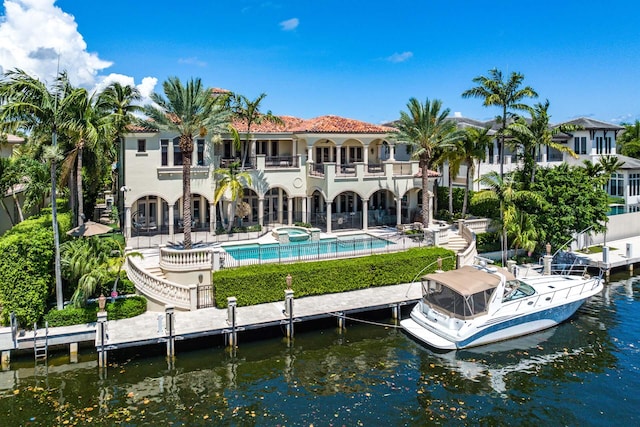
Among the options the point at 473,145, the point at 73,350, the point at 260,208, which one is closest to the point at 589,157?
the point at 473,145

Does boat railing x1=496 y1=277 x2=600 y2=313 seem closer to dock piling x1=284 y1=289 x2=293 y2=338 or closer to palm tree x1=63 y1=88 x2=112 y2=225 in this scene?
dock piling x1=284 y1=289 x2=293 y2=338

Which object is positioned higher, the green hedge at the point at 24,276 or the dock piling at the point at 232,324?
the green hedge at the point at 24,276

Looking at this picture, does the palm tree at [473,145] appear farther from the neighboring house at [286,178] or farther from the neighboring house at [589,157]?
the neighboring house at [589,157]

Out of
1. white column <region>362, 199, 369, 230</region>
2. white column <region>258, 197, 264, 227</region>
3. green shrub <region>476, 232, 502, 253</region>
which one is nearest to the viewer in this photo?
green shrub <region>476, 232, 502, 253</region>

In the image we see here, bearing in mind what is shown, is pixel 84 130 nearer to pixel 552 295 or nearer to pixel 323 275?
pixel 323 275

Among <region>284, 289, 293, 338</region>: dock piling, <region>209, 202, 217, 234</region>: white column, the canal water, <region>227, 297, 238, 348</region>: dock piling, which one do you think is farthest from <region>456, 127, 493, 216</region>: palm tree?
<region>227, 297, 238, 348</region>: dock piling

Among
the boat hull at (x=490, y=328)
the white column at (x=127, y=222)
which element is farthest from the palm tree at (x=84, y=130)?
the boat hull at (x=490, y=328)

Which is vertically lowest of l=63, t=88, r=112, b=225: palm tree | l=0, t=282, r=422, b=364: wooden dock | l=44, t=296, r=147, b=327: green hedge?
l=0, t=282, r=422, b=364: wooden dock
